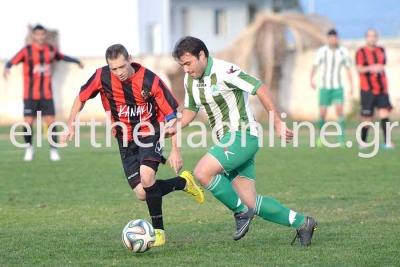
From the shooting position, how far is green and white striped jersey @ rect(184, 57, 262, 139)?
642 cm

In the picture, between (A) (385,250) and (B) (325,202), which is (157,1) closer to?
(B) (325,202)

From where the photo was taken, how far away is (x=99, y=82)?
6945mm

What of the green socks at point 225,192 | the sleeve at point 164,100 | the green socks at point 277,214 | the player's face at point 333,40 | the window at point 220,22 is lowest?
the green socks at point 277,214

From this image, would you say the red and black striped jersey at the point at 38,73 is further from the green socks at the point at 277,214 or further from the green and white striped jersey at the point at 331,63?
the green socks at the point at 277,214

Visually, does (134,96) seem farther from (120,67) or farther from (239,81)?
(239,81)

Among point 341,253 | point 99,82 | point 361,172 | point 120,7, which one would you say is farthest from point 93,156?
point 120,7

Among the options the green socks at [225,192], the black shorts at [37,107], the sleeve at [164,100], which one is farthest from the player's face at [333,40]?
the green socks at [225,192]

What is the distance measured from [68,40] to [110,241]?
30.2 meters

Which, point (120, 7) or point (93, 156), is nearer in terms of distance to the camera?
point (93, 156)

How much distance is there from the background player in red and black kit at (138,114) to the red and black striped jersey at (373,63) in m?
9.05

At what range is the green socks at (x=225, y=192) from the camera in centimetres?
644

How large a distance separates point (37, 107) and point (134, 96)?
25.4 feet

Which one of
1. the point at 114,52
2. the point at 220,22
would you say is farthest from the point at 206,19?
the point at 114,52

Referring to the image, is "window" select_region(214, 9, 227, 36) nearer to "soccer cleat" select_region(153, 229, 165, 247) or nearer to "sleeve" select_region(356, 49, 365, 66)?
"sleeve" select_region(356, 49, 365, 66)
